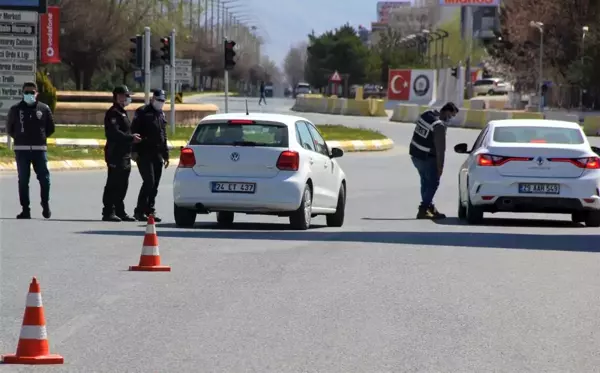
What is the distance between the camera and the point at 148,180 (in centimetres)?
2022

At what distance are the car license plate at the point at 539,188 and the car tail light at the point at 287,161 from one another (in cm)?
343

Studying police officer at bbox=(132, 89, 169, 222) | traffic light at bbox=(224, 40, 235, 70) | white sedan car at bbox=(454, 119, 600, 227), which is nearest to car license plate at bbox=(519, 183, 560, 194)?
white sedan car at bbox=(454, 119, 600, 227)

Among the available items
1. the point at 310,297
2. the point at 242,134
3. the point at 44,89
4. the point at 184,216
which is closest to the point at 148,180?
the point at 184,216

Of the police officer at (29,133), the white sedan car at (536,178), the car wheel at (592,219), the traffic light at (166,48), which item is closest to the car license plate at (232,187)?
the police officer at (29,133)

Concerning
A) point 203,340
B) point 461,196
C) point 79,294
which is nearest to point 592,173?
point 461,196

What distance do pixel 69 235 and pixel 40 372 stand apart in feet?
30.2

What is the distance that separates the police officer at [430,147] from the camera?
71.1 ft

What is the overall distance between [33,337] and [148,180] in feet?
39.6

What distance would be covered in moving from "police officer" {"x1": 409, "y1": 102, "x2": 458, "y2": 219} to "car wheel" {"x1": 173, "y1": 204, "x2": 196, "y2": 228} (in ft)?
13.5

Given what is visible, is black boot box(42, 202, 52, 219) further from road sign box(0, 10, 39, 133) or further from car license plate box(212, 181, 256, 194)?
road sign box(0, 10, 39, 133)

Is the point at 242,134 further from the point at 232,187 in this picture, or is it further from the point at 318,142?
the point at 318,142

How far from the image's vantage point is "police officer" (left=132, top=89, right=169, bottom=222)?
2006cm

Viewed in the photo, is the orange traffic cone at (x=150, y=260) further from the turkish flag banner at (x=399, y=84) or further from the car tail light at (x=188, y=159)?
the turkish flag banner at (x=399, y=84)

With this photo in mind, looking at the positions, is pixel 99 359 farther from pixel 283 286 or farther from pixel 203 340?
pixel 283 286
